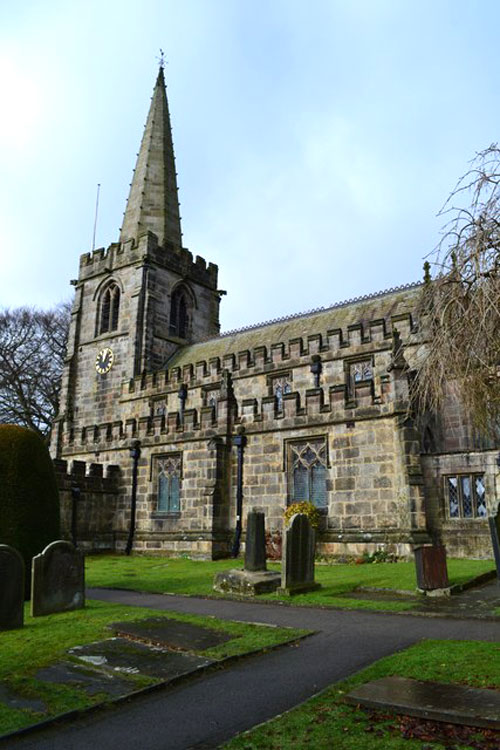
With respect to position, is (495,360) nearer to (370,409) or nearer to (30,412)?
(370,409)

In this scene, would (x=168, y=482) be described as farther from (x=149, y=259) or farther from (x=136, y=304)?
(x=149, y=259)

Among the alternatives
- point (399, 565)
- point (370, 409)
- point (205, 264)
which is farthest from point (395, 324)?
point (205, 264)

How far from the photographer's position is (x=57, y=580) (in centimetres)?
941

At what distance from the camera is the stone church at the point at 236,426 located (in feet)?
51.8

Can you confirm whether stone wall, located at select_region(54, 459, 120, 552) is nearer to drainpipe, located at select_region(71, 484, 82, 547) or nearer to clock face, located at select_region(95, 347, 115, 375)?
drainpipe, located at select_region(71, 484, 82, 547)

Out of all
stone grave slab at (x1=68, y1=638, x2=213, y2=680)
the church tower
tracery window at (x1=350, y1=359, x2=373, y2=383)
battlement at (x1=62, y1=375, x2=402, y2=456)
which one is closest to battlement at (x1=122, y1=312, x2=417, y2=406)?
tracery window at (x1=350, y1=359, x2=373, y2=383)

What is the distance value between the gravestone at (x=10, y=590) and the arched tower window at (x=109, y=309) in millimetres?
24996

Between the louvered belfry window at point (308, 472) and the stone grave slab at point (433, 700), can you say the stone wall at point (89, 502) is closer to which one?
the louvered belfry window at point (308, 472)

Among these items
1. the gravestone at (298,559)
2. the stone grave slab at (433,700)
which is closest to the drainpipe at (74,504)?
the gravestone at (298,559)

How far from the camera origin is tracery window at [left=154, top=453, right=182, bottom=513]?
20484 mm

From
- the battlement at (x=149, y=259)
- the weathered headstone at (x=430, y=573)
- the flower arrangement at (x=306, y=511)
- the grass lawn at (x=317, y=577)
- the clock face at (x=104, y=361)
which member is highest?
the battlement at (x=149, y=259)

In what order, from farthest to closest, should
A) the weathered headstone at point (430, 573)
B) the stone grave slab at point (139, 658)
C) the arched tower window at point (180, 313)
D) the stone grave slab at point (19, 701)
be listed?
1. the arched tower window at point (180, 313)
2. the weathered headstone at point (430, 573)
3. the stone grave slab at point (139, 658)
4. the stone grave slab at point (19, 701)

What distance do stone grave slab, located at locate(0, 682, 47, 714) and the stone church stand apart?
24.6ft

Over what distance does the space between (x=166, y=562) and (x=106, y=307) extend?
18965 millimetres
